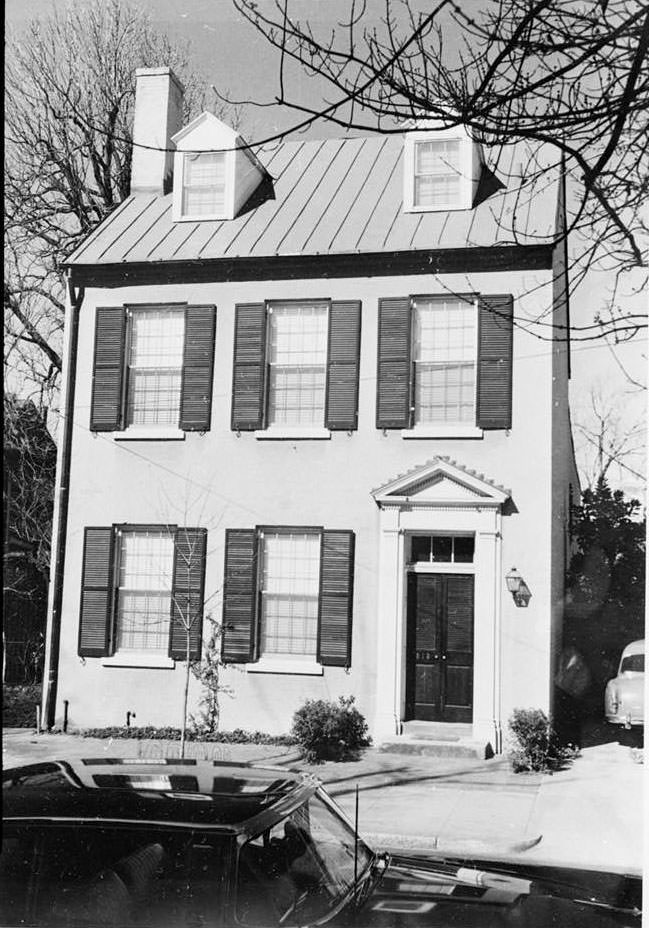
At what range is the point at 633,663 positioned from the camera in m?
3.35

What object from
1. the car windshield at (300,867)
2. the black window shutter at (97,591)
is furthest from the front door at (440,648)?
the black window shutter at (97,591)

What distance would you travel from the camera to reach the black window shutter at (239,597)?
137 inches

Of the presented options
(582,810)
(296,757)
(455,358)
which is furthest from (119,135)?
(582,810)

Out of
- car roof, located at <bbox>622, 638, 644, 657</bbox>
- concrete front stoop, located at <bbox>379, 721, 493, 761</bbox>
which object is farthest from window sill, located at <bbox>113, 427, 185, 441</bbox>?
car roof, located at <bbox>622, 638, 644, 657</bbox>

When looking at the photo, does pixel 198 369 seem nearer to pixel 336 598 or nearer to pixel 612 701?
pixel 336 598

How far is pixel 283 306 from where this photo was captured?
385cm

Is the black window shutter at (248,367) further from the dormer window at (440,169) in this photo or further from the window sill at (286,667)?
the window sill at (286,667)

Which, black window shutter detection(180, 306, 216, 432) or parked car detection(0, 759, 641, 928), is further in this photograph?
black window shutter detection(180, 306, 216, 432)

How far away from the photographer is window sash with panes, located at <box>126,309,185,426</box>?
3.66 metres

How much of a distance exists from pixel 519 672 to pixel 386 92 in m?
2.42

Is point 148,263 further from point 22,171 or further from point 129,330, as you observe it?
point 22,171

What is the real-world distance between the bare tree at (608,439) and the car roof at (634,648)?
0.64 meters

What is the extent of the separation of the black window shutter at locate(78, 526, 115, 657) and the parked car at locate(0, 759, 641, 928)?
23.5 inches

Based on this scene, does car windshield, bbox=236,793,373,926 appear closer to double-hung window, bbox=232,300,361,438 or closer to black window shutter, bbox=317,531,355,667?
black window shutter, bbox=317,531,355,667
